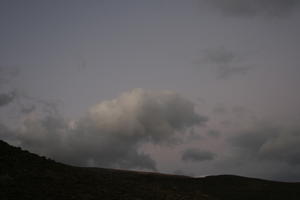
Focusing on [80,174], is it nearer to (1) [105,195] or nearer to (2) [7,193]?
(1) [105,195]

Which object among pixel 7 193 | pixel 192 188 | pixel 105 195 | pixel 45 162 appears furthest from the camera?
pixel 192 188

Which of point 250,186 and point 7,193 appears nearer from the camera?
point 7,193

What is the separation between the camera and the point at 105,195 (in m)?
26.8

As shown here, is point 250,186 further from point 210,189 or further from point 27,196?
point 27,196

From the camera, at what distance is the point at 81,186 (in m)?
28.2

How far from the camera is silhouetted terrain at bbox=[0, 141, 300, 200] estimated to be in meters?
24.1

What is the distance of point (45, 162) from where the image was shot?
110ft

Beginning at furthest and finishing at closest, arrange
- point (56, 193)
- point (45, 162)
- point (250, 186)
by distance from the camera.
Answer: point (250, 186) → point (45, 162) → point (56, 193)

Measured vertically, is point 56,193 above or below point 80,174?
below

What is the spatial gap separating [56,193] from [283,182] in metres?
37.9

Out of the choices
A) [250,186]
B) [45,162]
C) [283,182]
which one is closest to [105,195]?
[45,162]

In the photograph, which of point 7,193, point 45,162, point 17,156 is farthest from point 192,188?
point 7,193

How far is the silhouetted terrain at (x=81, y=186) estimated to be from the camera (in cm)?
2406

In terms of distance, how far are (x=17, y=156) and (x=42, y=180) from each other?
680 centimetres
